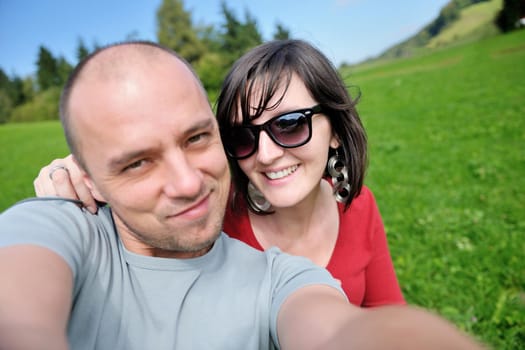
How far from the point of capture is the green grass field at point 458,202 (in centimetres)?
285

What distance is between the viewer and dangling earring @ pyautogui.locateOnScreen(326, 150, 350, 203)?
2.39 m

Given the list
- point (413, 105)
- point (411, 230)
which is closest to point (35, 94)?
point (413, 105)

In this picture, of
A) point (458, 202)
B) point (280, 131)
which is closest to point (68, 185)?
point (280, 131)

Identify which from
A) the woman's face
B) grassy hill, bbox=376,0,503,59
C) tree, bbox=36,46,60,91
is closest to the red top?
the woman's face

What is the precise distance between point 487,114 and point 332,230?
8.45 metres

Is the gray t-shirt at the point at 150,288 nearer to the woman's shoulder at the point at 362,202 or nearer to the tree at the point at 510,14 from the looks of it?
the woman's shoulder at the point at 362,202

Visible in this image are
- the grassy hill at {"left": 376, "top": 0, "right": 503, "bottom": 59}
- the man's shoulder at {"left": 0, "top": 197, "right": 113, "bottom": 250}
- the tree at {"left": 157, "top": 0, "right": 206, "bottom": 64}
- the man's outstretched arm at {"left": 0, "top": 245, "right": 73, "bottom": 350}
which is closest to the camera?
the man's outstretched arm at {"left": 0, "top": 245, "right": 73, "bottom": 350}

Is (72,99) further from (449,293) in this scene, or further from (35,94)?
(35,94)

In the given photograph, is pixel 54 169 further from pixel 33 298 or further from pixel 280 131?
pixel 280 131

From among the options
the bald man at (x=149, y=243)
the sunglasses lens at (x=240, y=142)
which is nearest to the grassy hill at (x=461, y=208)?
the sunglasses lens at (x=240, y=142)

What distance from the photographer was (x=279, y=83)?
6.30 ft

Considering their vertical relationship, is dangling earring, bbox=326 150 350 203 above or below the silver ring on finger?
below

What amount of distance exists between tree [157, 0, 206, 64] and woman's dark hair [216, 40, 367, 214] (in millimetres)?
44304

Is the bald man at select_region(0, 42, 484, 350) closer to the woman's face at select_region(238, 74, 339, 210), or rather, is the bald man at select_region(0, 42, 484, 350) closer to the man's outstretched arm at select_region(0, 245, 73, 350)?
the man's outstretched arm at select_region(0, 245, 73, 350)
